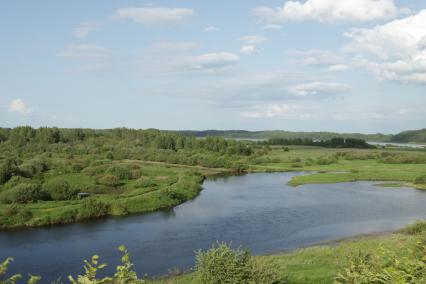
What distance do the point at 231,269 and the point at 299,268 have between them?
8.14 metres

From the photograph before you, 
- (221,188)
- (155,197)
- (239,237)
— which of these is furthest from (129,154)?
(239,237)

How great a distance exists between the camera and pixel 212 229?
3862 cm

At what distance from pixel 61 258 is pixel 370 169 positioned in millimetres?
68795

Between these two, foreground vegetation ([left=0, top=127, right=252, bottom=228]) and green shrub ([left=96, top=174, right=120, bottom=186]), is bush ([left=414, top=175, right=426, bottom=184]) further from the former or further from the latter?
green shrub ([left=96, top=174, right=120, bottom=186])

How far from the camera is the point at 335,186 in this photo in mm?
67250

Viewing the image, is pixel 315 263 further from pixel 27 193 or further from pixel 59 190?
pixel 59 190

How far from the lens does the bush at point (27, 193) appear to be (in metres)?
44.5

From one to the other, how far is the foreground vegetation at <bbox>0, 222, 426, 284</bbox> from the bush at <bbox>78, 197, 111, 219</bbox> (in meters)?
23.9

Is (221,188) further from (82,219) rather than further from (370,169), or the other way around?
(370,169)

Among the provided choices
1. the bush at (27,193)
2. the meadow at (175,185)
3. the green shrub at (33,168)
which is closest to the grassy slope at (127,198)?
the meadow at (175,185)

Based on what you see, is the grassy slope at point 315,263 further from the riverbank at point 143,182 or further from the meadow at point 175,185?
the riverbank at point 143,182

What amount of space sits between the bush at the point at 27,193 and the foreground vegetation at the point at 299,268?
28892mm

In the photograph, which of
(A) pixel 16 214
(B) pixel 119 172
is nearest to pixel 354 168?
(B) pixel 119 172

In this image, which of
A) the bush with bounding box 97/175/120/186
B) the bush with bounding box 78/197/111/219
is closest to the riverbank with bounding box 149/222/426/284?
the bush with bounding box 78/197/111/219
